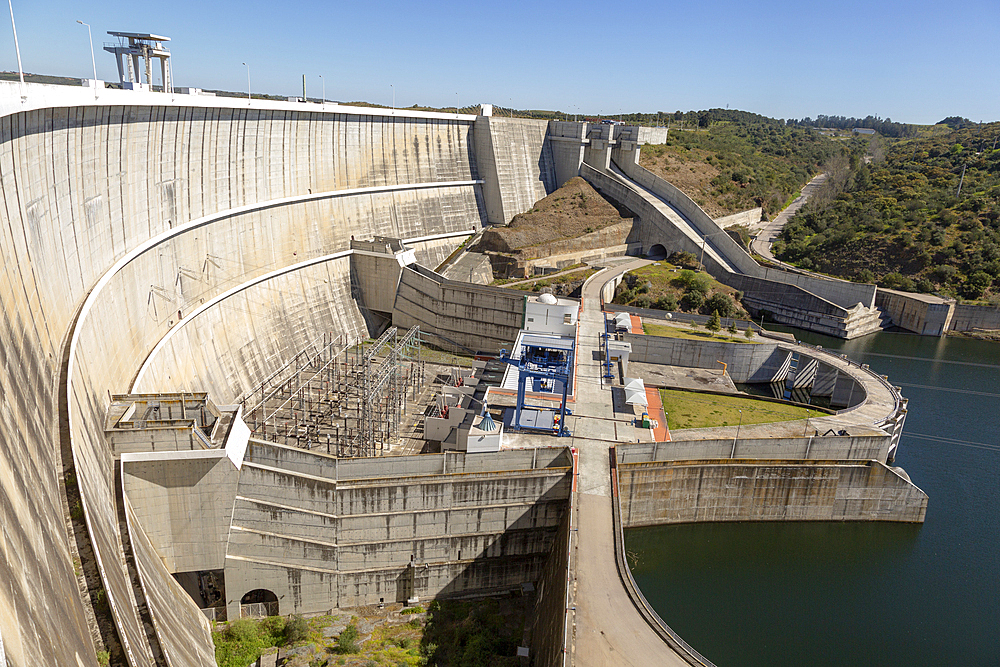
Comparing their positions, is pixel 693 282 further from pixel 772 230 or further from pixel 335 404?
pixel 335 404

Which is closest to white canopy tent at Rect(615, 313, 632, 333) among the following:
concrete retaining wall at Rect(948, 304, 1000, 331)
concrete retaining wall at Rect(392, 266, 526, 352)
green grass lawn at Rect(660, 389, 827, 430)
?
green grass lawn at Rect(660, 389, 827, 430)

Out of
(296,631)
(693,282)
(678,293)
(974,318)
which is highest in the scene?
(693,282)

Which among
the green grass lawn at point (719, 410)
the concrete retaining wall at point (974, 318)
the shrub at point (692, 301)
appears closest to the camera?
the green grass lawn at point (719, 410)

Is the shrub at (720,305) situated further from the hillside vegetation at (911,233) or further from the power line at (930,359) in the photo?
the hillside vegetation at (911,233)

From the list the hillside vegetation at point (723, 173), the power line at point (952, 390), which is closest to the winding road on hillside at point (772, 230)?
the hillside vegetation at point (723, 173)

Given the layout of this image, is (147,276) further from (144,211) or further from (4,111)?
(4,111)

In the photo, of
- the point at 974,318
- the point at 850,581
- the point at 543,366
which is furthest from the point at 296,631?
the point at 974,318
